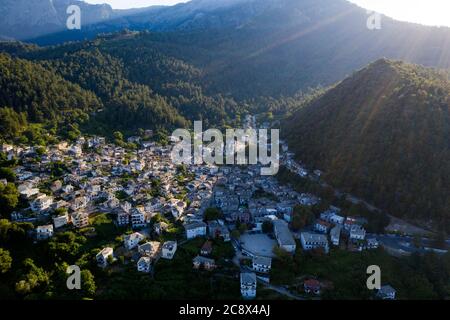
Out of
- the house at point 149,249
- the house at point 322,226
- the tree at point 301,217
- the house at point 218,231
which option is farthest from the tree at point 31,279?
the house at point 322,226

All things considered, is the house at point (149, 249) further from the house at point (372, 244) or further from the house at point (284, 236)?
the house at point (372, 244)

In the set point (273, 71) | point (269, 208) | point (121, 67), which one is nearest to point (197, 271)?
point (269, 208)

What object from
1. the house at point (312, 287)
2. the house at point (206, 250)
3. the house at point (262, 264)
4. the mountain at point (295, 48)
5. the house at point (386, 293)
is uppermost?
the mountain at point (295, 48)

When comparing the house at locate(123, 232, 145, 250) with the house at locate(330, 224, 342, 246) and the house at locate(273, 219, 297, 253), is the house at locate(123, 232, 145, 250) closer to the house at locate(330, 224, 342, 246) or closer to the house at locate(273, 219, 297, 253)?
the house at locate(273, 219, 297, 253)

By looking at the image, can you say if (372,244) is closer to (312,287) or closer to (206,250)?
(312,287)

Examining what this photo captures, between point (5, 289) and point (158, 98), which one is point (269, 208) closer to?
point (5, 289)

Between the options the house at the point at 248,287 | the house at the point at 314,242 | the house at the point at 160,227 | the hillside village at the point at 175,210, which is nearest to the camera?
the house at the point at 248,287

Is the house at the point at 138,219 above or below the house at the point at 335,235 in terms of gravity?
above
